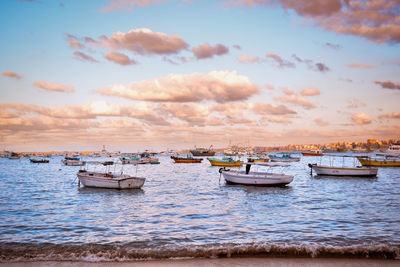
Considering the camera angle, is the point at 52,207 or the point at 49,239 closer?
the point at 49,239

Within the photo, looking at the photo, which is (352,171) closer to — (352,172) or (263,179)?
(352,172)

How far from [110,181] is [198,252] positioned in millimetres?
27917

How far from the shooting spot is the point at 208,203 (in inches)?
1161

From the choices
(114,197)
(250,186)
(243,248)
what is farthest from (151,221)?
(250,186)

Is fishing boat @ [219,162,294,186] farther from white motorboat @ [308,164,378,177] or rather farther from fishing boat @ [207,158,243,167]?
fishing boat @ [207,158,243,167]

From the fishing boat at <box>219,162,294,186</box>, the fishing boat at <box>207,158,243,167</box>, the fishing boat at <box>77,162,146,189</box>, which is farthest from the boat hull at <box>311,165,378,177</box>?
the fishing boat at <box>77,162,146,189</box>

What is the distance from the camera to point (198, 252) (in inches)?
531

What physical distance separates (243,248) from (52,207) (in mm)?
20984

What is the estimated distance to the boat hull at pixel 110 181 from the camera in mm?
38969

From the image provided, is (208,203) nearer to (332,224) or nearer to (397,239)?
(332,224)

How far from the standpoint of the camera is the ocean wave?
12914 mm

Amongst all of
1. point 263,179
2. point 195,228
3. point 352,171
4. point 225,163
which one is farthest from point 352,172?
point 195,228

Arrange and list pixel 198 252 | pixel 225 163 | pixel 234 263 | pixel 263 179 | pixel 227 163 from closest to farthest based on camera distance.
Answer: pixel 234 263, pixel 198 252, pixel 263 179, pixel 227 163, pixel 225 163

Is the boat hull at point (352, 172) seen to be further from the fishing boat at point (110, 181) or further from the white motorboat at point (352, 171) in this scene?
the fishing boat at point (110, 181)
